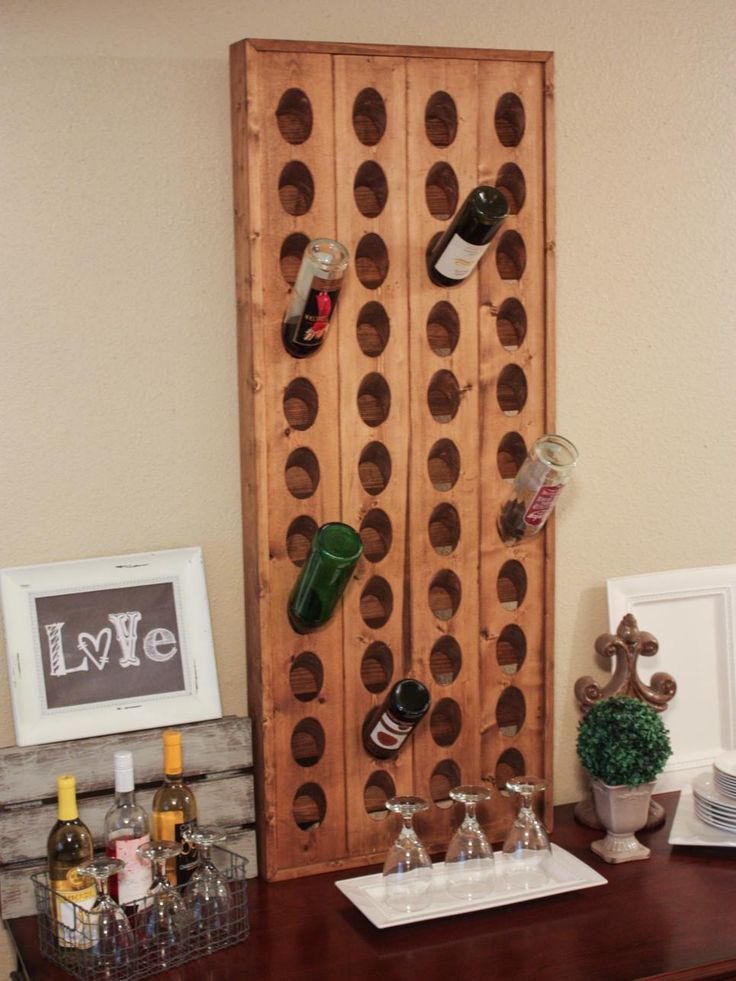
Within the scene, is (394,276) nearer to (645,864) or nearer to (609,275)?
(609,275)

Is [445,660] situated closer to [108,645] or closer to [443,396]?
[443,396]

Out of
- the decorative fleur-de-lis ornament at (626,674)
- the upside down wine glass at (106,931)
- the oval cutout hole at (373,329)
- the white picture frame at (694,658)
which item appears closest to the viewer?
the upside down wine glass at (106,931)

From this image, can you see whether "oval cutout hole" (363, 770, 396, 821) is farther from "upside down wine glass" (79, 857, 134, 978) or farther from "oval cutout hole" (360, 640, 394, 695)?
"upside down wine glass" (79, 857, 134, 978)

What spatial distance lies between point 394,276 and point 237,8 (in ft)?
1.63

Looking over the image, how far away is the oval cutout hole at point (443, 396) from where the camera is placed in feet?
6.33

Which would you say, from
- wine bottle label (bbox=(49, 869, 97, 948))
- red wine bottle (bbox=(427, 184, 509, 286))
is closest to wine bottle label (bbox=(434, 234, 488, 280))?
red wine bottle (bbox=(427, 184, 509, 286))

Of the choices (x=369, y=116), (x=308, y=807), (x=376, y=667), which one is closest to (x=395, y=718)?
(x=376, y=667)

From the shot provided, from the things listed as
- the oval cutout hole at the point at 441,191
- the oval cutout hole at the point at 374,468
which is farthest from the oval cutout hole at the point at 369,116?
the oval cutout hole at the point at 374,468

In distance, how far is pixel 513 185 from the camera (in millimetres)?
1933

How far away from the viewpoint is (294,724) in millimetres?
1871

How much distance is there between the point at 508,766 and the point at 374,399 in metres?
0.69

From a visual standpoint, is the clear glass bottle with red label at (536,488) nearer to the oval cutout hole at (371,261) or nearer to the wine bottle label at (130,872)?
the oval cutout hole at (371,261)

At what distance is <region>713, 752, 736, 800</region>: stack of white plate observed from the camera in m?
1.99

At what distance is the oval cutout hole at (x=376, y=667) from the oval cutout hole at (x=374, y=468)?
0.86ft
